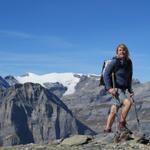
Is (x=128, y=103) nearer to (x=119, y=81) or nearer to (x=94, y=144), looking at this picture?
(x=119, y=81)

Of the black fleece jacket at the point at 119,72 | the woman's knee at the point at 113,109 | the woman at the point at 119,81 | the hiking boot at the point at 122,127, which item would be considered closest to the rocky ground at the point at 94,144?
the hiking boot at the point at 122,127

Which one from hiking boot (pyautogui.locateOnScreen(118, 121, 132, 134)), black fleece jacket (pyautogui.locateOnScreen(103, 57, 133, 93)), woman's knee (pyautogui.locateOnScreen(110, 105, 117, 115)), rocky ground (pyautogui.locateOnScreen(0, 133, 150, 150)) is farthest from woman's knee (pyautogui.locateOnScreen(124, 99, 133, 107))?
rocky ground (pyautogui.locateOnScreen(0, 133, 150, 150))

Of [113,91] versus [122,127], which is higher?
[113,91]

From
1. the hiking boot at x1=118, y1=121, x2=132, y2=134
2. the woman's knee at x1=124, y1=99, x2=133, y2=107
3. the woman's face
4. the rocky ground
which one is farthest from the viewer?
the hiking boot at x1=118, y1=121, x2=132, y2=134

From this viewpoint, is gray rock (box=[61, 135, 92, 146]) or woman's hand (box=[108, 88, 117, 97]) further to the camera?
gray rock (box=[61, 135, 92, 146])

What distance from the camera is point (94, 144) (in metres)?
24.7

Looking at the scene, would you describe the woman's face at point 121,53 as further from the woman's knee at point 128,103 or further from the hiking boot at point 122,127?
the hiking boot at point 122,127

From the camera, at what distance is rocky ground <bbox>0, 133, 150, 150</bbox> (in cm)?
2338

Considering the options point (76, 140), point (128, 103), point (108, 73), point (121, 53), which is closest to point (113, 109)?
point (128, 103)

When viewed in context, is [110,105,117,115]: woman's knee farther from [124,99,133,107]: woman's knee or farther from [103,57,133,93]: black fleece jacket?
[103,57,133,93]: black fleece jacket

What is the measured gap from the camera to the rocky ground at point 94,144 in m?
23.4

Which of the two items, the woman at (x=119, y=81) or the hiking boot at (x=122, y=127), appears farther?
the hiking boot at (x=122, y=127)

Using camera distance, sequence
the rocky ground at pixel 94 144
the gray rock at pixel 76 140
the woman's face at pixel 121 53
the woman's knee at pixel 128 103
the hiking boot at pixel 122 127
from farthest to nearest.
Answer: the gray rock at pixel 76 140, the hiking boot at pixel 122 127, the rocky ground at pixel 94 144, the woman's knee at pixel 128 103, the woman's face at pixel 121 53

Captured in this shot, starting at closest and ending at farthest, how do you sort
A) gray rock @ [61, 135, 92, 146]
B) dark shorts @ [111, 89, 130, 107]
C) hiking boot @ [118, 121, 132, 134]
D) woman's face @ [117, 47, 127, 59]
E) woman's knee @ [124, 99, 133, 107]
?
1. woman's face @ [117, 47, 127, 59]
2. woman's knee @ [124, 99, 133, 107]
3. dark shorts @ [111, 89, 130, 107]
4. hiking boot @ [118, 121, 132, 134]
5. gray rock @ [61, 135, 92, 146]
